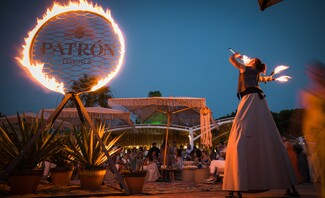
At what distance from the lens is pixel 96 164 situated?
18.2 ft

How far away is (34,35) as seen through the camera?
570 centimetres

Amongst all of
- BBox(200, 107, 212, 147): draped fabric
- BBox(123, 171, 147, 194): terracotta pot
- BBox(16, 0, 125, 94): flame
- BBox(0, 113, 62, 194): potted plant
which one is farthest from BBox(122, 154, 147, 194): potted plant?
BBox(200, 107, 212, 147): draped fabric

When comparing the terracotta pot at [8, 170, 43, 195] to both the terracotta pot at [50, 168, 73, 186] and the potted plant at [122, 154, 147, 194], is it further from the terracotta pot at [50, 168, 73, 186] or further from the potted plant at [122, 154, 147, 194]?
the potted plant at [122, 154, 147, 194]

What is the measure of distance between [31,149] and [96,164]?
1.22m

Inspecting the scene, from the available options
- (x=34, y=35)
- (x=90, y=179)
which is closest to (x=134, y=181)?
(x=90, y=179)

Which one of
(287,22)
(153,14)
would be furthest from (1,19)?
(153,14)

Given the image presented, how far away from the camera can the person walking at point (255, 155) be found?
12.0ft

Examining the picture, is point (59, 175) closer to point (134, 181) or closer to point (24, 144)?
point (24, 144)

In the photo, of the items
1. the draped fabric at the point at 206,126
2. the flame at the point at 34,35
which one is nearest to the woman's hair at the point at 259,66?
the flame at the point at 34,35

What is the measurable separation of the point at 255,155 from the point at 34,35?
15.2 feet

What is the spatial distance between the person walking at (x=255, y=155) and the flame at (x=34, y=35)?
119 inches

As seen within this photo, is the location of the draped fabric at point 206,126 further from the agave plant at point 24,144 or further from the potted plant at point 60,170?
the agave plant at point 24,144

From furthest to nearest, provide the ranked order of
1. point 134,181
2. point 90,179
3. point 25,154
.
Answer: point 90,179 < point 134,181 < point 25,154

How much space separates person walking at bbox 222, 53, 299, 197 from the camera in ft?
12.0
